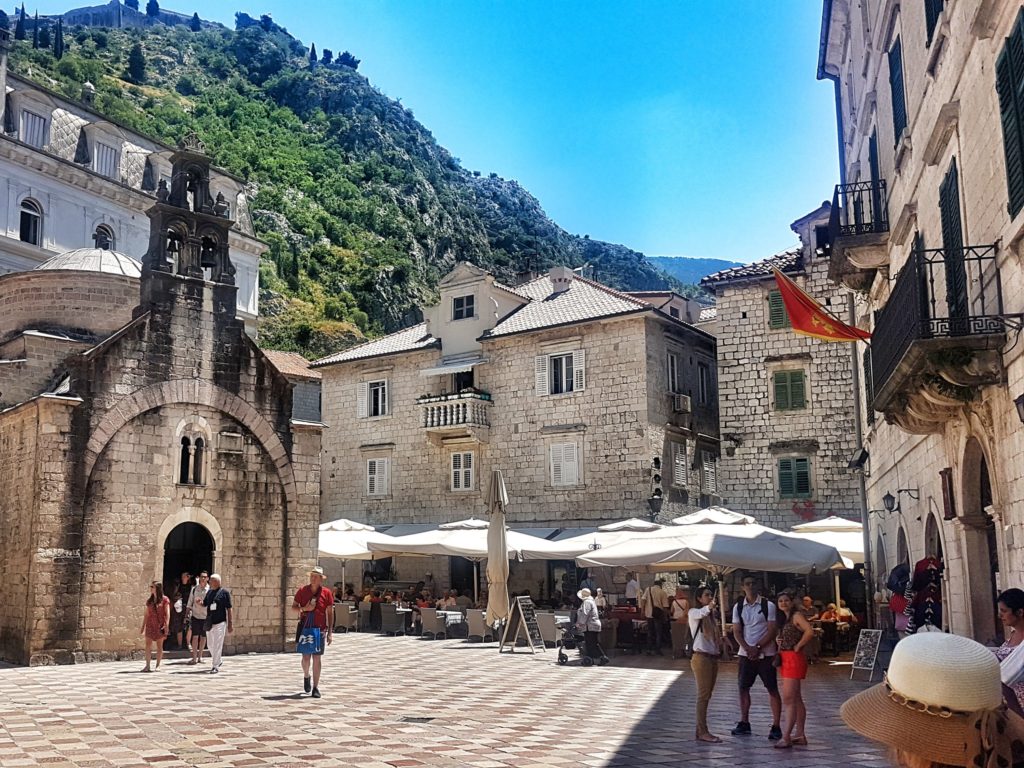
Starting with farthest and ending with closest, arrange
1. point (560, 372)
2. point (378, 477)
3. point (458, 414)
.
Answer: point (378, 477), point (458, 414), point (560, 372)

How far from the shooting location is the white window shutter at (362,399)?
3716 cm

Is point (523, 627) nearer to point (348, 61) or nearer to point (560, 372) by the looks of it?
point (560, 372)

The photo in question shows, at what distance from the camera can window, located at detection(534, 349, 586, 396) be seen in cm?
3206

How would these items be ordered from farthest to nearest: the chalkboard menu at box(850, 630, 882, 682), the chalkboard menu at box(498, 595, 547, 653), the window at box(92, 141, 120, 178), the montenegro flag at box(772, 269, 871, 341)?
the window at box(92, 141, 120, 178) → the chalkboard menu at box(498, 595, 547, 653) → the montenegro flag at box(772, 269, 871, 341) → the chalkboard menu at box(850, 630, 882, 682)

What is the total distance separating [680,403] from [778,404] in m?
3.33

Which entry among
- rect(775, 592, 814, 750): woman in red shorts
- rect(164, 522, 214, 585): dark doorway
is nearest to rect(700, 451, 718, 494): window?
rect(164, 522, 214, 585): dark doorway

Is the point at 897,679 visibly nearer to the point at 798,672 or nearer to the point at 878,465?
the point at 798,672

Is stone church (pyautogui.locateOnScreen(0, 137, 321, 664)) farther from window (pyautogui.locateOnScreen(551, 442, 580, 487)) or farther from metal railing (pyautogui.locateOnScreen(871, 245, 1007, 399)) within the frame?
metal railing (pyautogui.locateOnScreen(871, 245, 1007, 399))

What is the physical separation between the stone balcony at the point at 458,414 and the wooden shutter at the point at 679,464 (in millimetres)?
6564

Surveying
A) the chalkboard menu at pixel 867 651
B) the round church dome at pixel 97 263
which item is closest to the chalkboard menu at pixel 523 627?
the chalkboard menu at pixel 867 651

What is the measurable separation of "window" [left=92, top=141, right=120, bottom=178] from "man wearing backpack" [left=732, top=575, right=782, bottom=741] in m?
36.6

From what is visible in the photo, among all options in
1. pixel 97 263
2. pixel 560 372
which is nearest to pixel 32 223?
pixel 97 263

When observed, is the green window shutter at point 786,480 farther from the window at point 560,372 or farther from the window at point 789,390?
the window at point 560,372

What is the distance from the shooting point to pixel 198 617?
17.5 meters
